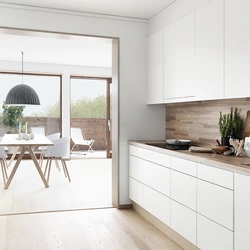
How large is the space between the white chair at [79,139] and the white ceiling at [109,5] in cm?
572

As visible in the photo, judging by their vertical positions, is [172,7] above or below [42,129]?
above

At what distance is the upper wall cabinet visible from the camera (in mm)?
2621

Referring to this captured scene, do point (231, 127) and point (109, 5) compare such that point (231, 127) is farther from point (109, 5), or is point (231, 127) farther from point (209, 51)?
point (109, 5)

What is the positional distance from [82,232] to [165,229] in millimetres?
861

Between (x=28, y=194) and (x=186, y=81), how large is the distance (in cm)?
309

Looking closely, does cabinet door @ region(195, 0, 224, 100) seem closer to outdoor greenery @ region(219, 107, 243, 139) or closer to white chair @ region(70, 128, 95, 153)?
outdoor greenery @ region(219, 107, 243, 139)

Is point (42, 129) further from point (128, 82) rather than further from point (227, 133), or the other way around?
point (227, 133)

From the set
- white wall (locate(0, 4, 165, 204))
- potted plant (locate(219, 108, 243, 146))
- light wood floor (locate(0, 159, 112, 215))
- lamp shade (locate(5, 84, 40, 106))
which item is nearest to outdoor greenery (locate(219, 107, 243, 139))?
potted plant (locate(219, 108, 243, 146))

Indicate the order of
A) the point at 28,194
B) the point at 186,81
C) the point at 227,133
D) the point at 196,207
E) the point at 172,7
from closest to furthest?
1. the point at 196,207
2. the point at 227,133
3. the point at 186,81
4. the point at 172,7
5. the point at 28,194

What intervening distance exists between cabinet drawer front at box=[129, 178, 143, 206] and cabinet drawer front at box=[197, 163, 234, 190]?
1.38 metres

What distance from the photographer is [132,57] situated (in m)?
4.43

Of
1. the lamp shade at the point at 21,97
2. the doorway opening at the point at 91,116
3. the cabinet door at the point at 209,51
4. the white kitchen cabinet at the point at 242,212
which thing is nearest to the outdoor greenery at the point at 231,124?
the cabinet door at the point at 209,51

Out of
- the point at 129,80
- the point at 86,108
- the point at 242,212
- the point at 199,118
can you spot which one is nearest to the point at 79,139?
the point at 86,108

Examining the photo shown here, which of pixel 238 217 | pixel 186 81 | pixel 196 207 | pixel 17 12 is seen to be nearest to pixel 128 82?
pixel 186 81
